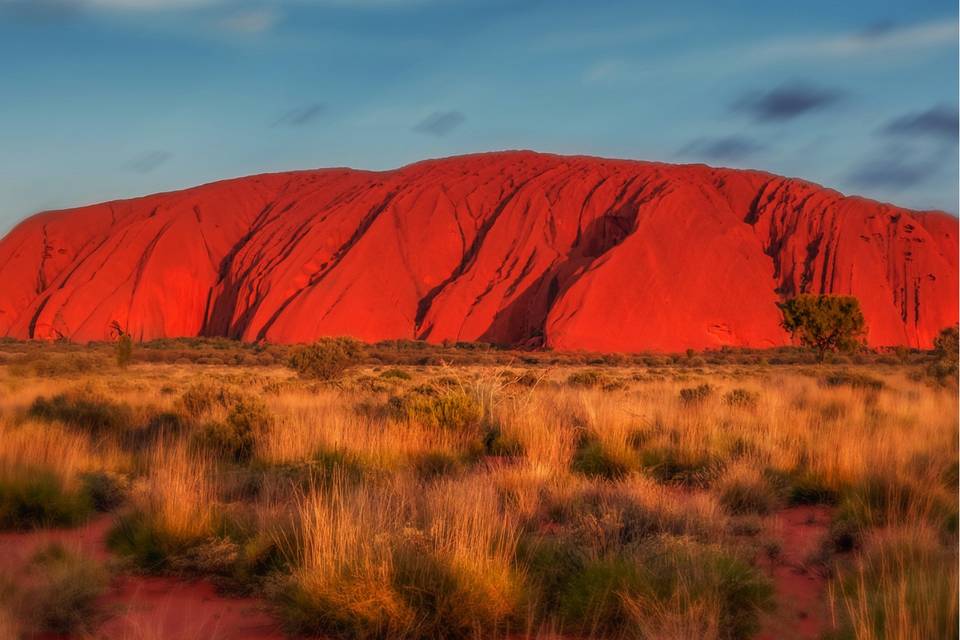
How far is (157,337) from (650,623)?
56.7m

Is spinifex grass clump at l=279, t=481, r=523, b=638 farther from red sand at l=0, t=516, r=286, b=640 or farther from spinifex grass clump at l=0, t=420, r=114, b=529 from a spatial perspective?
spinifex grass clump at l=0, t=420, r=114, b=529

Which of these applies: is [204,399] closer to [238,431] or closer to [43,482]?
[238,431]

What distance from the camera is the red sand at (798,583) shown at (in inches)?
162

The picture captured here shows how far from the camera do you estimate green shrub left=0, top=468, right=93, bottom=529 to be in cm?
651

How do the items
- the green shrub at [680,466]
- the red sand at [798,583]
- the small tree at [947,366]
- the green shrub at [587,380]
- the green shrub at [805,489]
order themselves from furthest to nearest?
the small tree at [947,366] → the green shrub at [587,380] → the green shrub at [680,466] → the green shrub at [805,489] → the red sand at [798,583]

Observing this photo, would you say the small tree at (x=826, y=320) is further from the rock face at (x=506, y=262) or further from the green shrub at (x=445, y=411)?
the green shrub at (x=445, y=411)

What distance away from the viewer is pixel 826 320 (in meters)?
33.5

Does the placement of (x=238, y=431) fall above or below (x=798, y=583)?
above

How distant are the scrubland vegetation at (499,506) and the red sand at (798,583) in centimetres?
7

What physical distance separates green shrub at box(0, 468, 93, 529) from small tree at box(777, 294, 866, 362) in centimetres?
3168

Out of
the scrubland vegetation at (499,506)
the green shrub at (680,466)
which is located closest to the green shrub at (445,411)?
the scrubland vegetation at (499,506)

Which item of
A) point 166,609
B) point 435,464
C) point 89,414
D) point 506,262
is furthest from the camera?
point 506,262

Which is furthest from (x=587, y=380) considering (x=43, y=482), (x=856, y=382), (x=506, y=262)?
(x=506, y=262)

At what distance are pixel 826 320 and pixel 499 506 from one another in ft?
101
